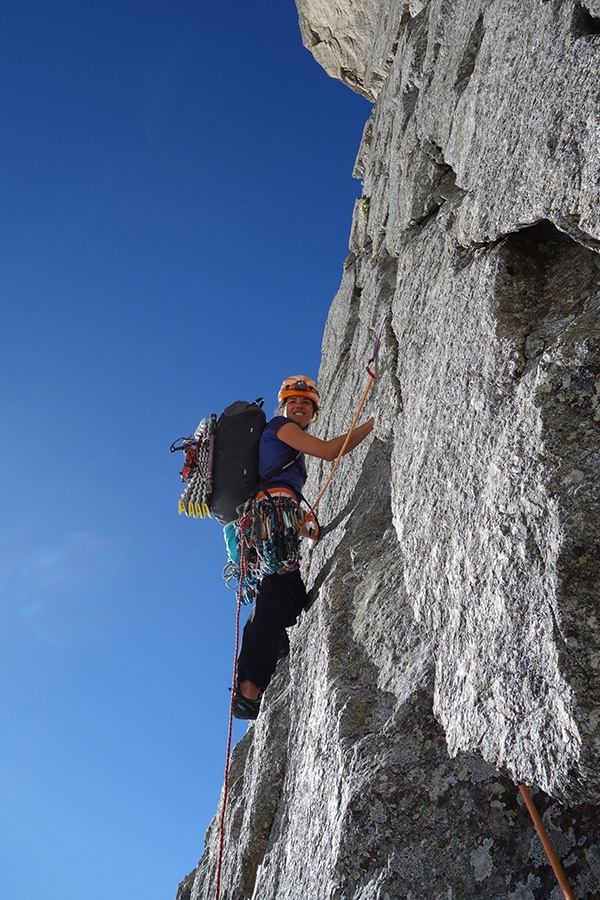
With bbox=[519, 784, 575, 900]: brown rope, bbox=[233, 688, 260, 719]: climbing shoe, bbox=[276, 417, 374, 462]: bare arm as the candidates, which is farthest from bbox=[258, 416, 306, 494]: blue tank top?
bbox=[519, 784, 575, 900]: brown rope

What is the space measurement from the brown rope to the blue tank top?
171 inches

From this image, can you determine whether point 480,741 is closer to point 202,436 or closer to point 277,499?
point 277,499

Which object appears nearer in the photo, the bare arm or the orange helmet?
the bare arm

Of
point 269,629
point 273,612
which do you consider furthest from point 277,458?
point 269,629

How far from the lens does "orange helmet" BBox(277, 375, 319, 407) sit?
787cm

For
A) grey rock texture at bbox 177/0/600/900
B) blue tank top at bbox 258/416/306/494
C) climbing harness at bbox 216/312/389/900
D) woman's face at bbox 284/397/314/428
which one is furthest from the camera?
woman's face at bbox 284/397/314/428

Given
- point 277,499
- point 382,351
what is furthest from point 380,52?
point 277,499

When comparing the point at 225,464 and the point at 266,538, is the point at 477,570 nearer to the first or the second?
the point at 266,538

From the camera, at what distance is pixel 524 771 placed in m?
2.98

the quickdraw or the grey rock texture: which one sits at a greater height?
the quickdraw

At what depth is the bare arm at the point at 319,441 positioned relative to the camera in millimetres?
7008

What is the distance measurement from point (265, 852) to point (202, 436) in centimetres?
409

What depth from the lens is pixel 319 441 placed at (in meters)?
7.06

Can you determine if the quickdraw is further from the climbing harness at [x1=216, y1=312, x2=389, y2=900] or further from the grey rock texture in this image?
the grey rock texture
